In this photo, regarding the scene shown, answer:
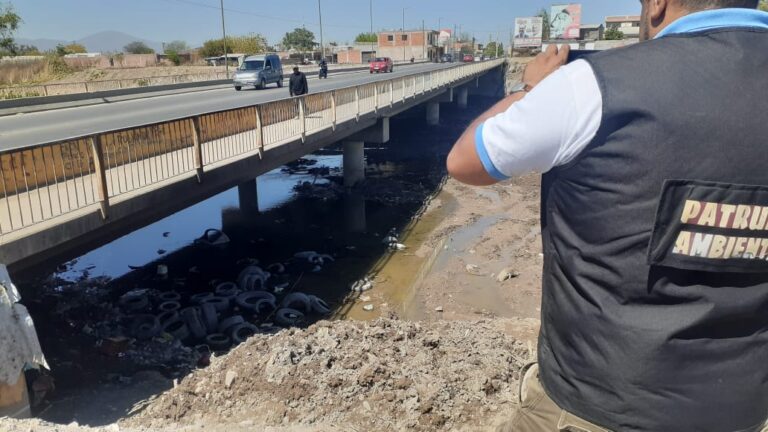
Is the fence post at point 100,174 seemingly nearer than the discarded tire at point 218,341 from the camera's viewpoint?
Yes

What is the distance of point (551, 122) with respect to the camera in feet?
4.50

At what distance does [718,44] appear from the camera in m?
1.32

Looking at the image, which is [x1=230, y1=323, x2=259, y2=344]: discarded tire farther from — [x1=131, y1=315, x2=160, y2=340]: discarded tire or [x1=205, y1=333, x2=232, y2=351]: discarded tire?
[x1=131, y1=315, x2=160, y2=340]: discarded tire

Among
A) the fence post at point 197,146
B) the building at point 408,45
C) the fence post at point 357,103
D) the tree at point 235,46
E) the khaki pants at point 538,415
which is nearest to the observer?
the khaki pants at point 538,415

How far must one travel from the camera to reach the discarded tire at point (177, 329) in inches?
420

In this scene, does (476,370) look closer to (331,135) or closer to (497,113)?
(497,113)

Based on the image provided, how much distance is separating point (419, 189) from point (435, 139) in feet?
49.1

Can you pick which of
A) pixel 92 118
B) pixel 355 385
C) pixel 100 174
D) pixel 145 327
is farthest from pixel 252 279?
pixel 355 385

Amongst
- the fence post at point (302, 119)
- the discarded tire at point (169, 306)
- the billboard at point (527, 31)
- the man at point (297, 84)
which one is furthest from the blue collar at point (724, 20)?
the billboard at point (527, 31)

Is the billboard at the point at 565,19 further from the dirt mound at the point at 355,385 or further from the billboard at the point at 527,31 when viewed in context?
the dirt mound at the point at 355,385

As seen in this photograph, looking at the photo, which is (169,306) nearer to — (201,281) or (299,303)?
(201,281)

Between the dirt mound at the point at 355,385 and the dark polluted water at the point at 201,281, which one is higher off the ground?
the dirt mound at the point at 355,385

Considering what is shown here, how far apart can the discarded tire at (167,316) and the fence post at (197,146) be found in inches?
117

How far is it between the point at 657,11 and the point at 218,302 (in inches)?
468
